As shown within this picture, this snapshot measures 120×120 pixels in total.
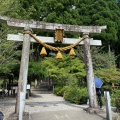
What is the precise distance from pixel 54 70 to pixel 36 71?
3.38 m

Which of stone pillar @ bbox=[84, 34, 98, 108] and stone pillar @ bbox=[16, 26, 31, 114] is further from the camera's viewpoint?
stone pillar @ bbox=[84, 34, 98, 108]

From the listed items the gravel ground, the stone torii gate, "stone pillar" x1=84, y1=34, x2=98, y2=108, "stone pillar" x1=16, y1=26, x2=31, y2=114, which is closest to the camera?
"stone pillar" x1=16, y1=26, x2=31, y2=114

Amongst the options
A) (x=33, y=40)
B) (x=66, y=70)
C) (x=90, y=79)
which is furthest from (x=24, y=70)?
(x=66, y=70)

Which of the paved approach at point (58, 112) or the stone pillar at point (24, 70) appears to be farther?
the stone pillar at point (24, 70)

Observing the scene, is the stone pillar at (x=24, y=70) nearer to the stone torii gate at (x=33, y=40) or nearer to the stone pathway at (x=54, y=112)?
the stone torii gate at (x=33, y=40)

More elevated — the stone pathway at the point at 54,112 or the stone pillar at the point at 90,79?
the stone pillar at the point at 90,79

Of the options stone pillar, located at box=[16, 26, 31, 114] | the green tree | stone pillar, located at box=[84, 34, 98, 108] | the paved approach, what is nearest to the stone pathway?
the paved approach

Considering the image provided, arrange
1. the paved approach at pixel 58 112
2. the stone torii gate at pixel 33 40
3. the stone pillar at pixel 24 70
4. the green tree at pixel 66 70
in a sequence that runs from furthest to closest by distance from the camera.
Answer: the green tree at pixel 66 70, the stone torii gate at pixel 33 40, the stone pillar at pixel 24 70, the paved approach at pixel 58 112

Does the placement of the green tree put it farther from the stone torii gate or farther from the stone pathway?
the stone torii gate

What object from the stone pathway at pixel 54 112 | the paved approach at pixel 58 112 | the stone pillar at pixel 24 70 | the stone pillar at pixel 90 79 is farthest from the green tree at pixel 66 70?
the stone pillar at pixel 24 70

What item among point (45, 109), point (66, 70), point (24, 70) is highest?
point (66, 70)

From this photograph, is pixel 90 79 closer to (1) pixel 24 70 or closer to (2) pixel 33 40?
(1) pixel 24 70

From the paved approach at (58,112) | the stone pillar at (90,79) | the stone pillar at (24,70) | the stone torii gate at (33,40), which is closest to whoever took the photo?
the paved approach at (58,112)

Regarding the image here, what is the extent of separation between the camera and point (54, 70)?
750 inches
